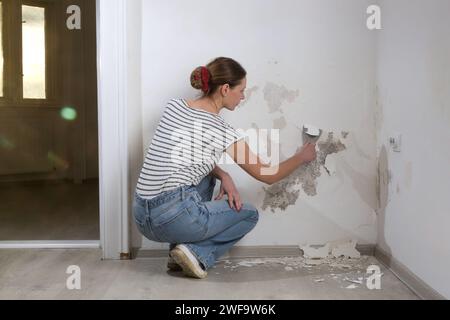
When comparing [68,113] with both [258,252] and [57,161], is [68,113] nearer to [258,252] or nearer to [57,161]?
[57,161]

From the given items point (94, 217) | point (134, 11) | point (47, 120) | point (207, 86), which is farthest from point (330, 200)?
point (47, 120)

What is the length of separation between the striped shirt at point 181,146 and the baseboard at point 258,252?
49 centimetres

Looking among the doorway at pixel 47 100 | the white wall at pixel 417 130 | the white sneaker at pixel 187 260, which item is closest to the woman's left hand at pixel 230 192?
the white sneaker at pixel 187 260

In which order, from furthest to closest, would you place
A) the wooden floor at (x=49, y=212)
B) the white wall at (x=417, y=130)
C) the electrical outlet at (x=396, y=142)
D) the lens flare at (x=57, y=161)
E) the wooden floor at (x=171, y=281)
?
1. the lens flare at (x=57, y=161)
2. the wooden floor at (x=49, y=212)
3. the electrical outlet at (x=396, y=142)
4. the wooden floor at (x=171, y=281)
5. the white wall at (x=417, y=130)

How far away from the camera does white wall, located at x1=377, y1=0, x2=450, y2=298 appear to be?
166 cm

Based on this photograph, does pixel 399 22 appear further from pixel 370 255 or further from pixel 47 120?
pixel 47 120

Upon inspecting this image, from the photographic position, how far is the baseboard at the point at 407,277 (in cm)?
175

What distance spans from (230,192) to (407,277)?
787mm

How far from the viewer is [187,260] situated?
202cm

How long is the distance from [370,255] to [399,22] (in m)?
1.07

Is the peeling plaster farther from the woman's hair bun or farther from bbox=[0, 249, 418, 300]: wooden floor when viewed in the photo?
the woman's hair bun

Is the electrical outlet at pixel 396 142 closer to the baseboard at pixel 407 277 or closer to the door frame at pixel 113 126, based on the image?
the baseboard at pixel 407 277

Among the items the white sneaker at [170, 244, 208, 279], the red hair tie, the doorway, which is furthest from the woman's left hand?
the doorway
